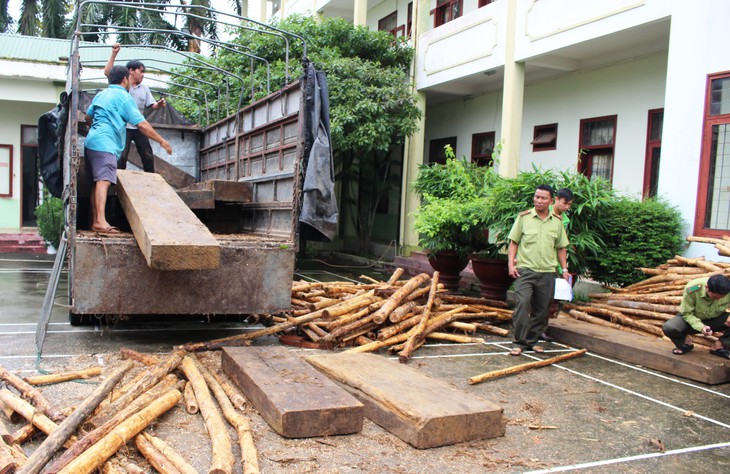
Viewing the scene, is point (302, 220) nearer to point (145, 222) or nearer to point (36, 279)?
point (145, 222)

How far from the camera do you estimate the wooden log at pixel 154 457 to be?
10.7 feet

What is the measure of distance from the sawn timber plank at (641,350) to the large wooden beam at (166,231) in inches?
174

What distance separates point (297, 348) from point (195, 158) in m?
5.32

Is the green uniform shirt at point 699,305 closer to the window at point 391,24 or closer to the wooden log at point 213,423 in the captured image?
the wooden log at point 213,423

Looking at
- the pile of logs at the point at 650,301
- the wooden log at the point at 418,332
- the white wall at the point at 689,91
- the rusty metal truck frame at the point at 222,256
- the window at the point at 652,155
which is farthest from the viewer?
the window at the point at 652,155

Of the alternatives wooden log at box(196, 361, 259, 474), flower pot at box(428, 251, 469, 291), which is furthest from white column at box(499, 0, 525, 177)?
wooden log at box(196, 361, 259, 474)

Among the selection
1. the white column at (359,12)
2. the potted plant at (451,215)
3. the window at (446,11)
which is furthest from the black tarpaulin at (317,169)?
the white column at (359,12)

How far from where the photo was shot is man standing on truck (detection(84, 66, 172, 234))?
6094 mm

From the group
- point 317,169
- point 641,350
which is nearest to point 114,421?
point 317,169

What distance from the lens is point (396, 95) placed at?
14484 millimetres

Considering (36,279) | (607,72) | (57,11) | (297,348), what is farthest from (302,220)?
(57,11)

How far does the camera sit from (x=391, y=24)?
62.4 feet

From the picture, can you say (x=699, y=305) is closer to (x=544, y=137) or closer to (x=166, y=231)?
(x=166, y=231)

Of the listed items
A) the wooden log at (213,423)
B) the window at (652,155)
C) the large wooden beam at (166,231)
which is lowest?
the wooden log at (213,423)
